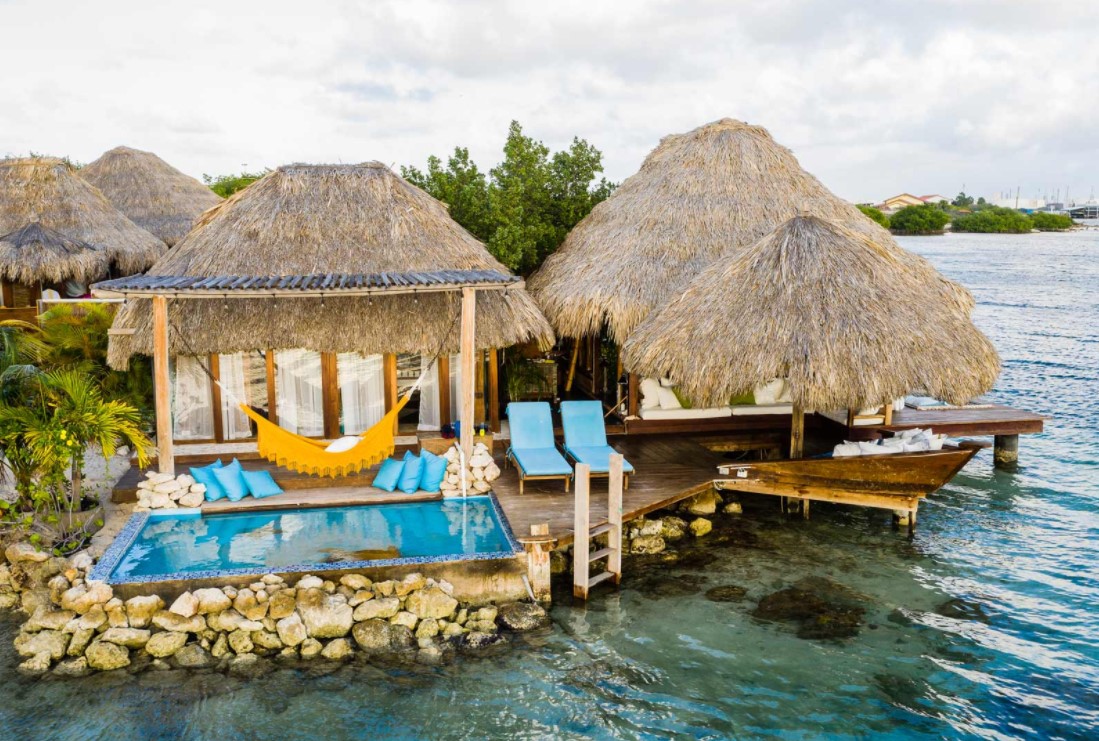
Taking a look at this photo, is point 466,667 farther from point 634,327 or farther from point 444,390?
point 634,327

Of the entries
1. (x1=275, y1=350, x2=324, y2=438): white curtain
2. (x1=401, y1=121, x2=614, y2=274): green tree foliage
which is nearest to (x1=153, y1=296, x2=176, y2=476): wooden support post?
(x1=275, y1=350, x2=324, y2=438): white curtain

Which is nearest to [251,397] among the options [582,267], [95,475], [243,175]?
[95,475]

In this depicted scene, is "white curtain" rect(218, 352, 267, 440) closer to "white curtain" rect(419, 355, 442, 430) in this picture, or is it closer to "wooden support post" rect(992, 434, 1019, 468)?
"white curtain" rect(419, 355, 442, 430)

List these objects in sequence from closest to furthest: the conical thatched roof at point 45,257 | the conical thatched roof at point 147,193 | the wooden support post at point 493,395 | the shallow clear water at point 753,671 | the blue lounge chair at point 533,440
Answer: the shallow clear water at point 753,671 < the blue lounge chair at point 533,440 < the wooden support post at point 493,395 < the conical thatched roof at point 45,257 < the conical thatched roof at point 147,193

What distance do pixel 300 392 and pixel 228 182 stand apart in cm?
1948

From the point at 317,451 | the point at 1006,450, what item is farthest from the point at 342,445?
the point at 1006,450

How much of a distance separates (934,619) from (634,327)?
4.63m

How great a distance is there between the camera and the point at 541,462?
8625 millimetres

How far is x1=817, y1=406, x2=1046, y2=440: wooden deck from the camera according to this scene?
10.5m

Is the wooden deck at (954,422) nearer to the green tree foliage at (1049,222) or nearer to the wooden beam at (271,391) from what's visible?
the wooden beam at (271,391)

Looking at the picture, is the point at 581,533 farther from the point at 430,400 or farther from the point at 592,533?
the point at 430,400

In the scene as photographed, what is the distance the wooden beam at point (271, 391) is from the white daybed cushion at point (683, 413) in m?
4.62

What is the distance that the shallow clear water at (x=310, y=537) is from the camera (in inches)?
276

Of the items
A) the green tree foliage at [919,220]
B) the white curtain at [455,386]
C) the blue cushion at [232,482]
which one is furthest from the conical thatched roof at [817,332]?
the green tree foliage at [919,220]
